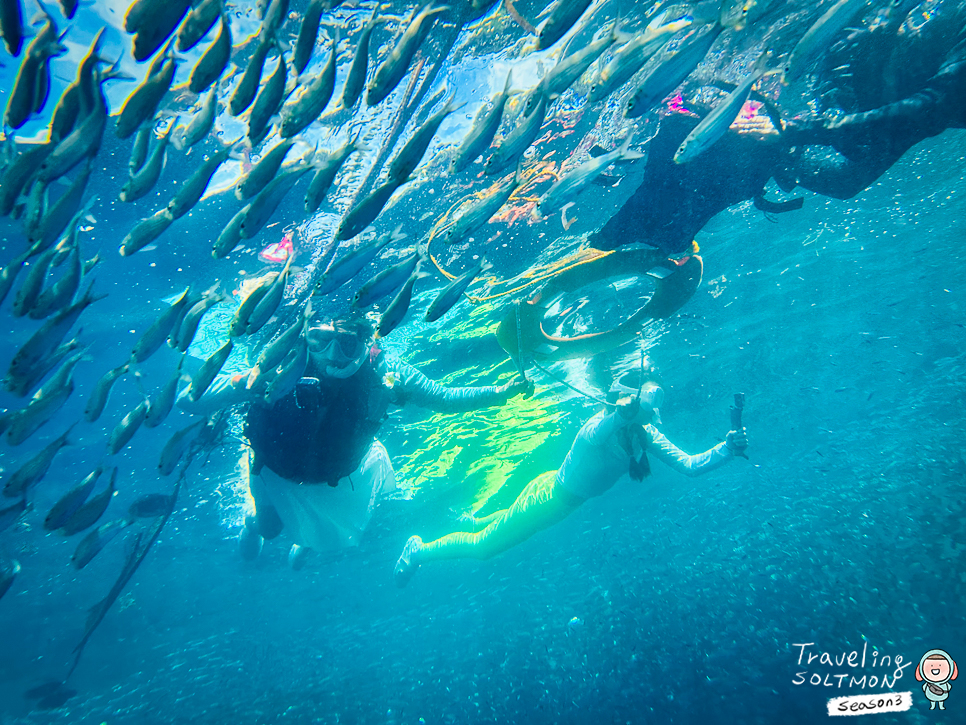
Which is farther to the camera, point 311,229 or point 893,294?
point 893,294

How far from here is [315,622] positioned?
30.3 m

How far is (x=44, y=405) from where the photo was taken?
160 inches

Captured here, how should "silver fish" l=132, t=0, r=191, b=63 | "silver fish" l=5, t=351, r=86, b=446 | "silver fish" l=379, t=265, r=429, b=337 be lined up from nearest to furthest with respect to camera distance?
"silver fish" l=132, t=0, r=191, b=63
"silver fish" l=379, t=265, r=429, b=337
"silver fish" l=5, t=351, r=86, b=446

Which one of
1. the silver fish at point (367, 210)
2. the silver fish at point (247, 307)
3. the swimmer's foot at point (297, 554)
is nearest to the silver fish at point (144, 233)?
the silver fish at point (247, 307)

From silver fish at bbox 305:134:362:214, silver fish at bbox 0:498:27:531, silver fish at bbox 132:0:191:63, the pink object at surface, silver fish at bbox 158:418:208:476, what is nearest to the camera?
silver fish at bbox 132:0:191:63

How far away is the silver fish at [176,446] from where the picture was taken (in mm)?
4738

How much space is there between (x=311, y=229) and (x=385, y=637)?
27.9m

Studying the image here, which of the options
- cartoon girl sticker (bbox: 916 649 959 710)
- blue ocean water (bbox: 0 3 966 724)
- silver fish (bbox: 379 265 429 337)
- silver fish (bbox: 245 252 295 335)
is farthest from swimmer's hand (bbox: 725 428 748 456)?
silver fish (bbox: 245 252 295 335)

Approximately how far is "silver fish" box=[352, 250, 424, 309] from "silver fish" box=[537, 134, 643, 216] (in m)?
1.22

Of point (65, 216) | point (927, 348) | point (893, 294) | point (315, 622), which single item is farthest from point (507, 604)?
Result: point (927, 348)

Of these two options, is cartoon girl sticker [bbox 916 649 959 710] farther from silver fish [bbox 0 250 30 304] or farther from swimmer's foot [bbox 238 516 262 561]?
swimmer's foot [bbox 238 516 262 561]

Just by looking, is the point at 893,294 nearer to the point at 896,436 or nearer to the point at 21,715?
the point at 896,436

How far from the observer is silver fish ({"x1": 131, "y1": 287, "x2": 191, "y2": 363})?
12.8 feet

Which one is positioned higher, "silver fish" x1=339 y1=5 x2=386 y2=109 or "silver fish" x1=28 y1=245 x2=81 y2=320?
"silver fish" x1=339 y1=5 x2=386 y2=109
